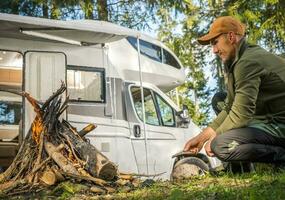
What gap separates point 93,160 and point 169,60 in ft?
15.2

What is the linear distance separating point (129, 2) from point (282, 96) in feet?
41.9

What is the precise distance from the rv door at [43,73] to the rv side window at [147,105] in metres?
1.42

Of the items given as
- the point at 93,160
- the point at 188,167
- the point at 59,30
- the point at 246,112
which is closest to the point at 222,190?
the point at 246,112

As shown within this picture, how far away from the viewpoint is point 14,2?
15766 mm

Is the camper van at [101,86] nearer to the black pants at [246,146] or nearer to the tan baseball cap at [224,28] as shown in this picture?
the black pants at [246,146]

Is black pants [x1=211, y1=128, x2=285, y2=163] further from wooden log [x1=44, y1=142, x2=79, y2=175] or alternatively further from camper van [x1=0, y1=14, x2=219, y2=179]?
camper van [x1=0, y1=14, x2=219, y2=179]

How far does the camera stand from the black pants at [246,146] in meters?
4.50

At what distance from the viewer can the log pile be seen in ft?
17.7

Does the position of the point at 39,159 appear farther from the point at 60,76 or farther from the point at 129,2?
the point at 129,2

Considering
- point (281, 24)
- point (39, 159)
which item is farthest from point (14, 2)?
point (39, 159)

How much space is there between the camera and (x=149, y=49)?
9.84 metres

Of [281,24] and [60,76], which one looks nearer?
[60,76]

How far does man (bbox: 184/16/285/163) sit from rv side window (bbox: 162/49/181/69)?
18.4 feet

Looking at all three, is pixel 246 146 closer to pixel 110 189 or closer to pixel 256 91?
pixel 256 91
